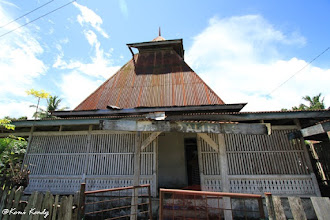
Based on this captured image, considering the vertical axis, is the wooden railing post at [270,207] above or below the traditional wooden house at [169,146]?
below

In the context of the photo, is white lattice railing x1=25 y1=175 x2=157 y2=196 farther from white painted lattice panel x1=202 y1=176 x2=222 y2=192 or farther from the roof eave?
the roof eave

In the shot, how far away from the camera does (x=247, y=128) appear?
3566 mm

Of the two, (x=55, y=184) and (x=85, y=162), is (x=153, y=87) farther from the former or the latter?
(x=55, y=184)

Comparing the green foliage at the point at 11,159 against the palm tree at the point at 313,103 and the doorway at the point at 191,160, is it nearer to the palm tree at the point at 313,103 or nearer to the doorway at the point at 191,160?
the doorway at the point at 191,160

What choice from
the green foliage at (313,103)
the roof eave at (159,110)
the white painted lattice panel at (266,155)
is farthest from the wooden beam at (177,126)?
the green foliage at (313,103)

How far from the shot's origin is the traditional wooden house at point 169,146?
468cm

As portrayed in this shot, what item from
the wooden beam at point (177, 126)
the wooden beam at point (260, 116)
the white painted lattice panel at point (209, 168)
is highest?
the wooden beam at point (260, 116)

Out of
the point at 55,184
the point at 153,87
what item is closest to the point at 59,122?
the point at 55,184

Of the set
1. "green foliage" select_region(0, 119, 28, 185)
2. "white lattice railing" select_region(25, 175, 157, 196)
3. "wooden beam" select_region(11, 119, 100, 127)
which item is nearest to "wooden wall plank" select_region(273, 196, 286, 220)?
"white lattice railing" select_region(25, 175, 157, 196)

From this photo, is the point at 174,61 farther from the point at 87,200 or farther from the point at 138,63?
the point at 87,200

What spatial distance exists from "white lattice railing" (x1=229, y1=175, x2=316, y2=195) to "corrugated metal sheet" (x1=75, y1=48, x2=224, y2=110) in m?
3.13

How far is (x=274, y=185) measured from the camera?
5.10 meters

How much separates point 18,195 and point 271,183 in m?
6.68

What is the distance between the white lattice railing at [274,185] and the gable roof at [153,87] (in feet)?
10.2
